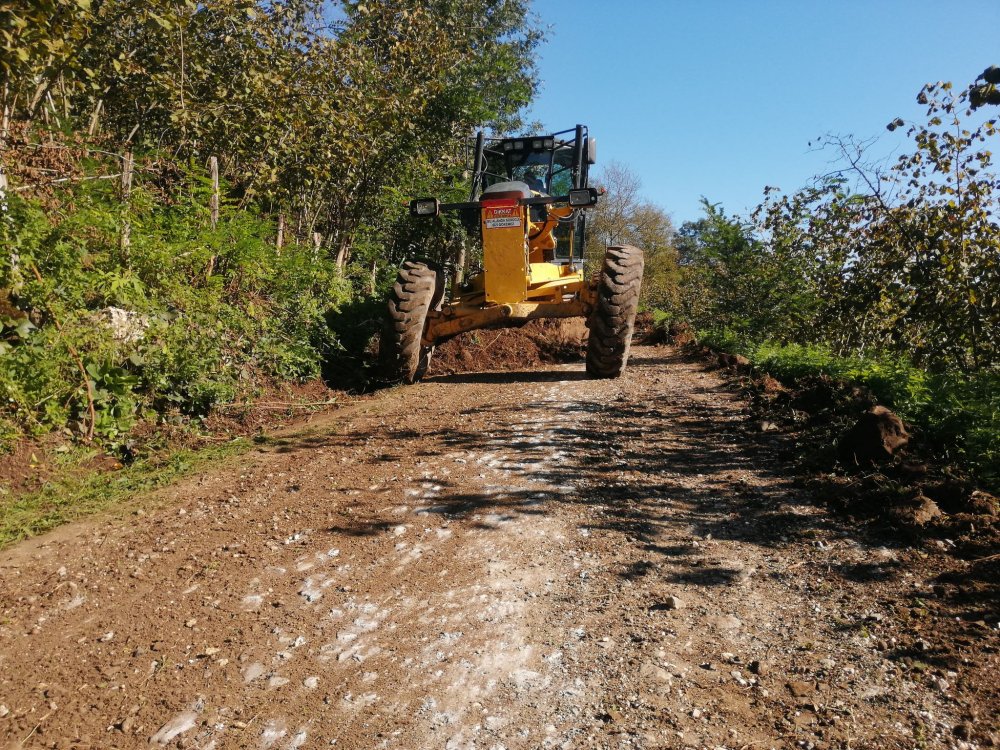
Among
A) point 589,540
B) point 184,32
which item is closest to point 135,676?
point 589,540

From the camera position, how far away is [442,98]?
13023mm

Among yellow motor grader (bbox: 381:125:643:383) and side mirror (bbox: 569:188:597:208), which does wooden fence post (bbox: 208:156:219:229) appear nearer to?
yellow motor grader (bbox: 381:125:643:383)

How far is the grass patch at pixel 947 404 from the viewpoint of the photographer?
13.3 ft

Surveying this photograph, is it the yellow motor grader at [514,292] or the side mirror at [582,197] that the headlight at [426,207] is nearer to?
the yellow motor grader at [514,292]

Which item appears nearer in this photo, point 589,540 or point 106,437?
point 589,540

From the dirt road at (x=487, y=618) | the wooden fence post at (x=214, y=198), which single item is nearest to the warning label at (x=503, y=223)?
the wooden fence post at (x=214, y=198)

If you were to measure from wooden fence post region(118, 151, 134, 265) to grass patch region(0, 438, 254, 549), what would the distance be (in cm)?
182

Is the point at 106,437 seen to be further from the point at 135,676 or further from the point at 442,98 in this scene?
the point at 442,98

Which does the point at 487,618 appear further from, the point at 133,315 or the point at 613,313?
the point at 613,313

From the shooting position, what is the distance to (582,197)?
7656 mm

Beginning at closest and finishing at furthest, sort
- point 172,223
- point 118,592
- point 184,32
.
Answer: point 118,592
point 172,223
point 184,32

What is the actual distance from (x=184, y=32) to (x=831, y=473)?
758cm

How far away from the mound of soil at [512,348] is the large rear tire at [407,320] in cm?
158

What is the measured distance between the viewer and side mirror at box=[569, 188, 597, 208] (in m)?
7.61
